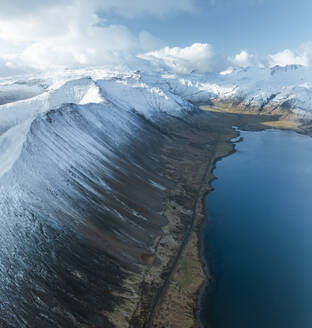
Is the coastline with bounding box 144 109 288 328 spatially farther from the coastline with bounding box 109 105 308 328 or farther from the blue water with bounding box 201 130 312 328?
the blue water with bounding box 201 130 312 328

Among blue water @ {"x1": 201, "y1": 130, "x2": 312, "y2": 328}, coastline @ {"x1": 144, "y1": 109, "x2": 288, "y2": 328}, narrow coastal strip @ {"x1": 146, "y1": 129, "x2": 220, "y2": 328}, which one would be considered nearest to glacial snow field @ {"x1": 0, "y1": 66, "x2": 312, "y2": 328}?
narrow coastal strip @ {"x1": 146, "y1": 129, "x2": 220, "y2": 328}

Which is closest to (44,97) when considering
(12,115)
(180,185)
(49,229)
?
(12,115)

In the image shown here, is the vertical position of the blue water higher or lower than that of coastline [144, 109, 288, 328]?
lower

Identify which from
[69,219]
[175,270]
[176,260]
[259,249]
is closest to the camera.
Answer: [69,219]

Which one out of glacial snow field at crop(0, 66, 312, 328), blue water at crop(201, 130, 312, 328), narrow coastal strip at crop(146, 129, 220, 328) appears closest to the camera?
glacial snow field at crop(0, 66, 312, 328)

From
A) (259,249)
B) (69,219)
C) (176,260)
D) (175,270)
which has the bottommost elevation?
(259,249)

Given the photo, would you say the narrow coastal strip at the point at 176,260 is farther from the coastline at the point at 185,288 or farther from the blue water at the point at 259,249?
the blue water at the point at 259,249

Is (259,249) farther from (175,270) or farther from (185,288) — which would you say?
(185,288)

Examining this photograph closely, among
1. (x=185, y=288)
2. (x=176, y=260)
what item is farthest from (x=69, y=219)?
(x=185, y=288)

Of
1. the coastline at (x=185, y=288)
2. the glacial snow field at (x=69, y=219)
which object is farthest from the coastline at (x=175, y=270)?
the glacial snow field at (x=69, y=219)
